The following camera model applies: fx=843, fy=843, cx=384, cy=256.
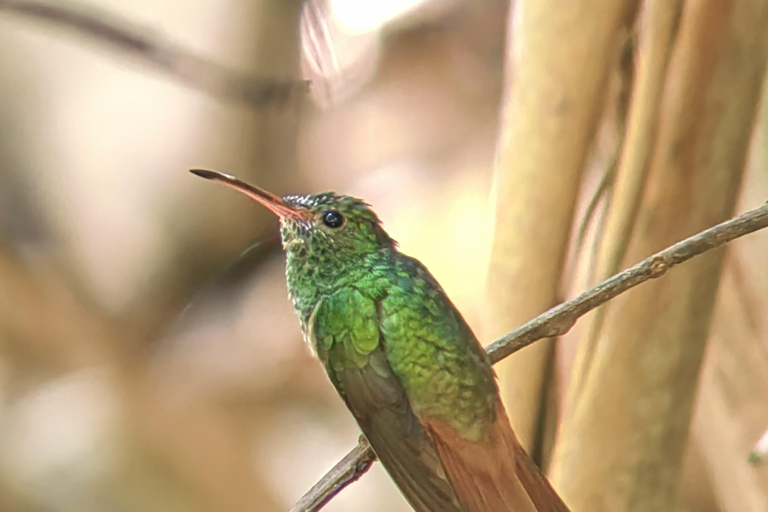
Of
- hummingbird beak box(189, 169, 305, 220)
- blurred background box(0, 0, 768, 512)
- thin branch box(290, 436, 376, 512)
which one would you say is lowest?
thin branch box(290, 436, 376, 512)

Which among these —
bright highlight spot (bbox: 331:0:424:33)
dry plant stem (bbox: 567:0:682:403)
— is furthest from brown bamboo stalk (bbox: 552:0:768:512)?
bright highlight spot (bbox: 331:0:424:33)

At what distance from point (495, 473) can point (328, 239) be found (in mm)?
273

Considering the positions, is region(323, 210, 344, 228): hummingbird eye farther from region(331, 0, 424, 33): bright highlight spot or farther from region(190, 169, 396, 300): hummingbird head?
region(331, 0, 424, 33): bright highlight spot

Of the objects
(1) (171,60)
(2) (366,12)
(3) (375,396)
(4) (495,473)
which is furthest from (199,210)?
(4) (495,473)

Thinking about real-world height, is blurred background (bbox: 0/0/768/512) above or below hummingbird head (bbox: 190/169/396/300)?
above

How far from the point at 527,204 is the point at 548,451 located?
238 mm

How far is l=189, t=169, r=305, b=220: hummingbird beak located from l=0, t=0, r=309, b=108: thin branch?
0.61 meters

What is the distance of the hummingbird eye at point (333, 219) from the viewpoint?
→ 0.79 meters

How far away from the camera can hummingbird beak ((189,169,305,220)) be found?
648mm

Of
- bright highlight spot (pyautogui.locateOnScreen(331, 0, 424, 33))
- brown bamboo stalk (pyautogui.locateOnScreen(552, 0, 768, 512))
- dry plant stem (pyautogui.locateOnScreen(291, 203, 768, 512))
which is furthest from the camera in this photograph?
bright highlight spot (pyautogui.locateOnScreen(331, 0, 424, 33))

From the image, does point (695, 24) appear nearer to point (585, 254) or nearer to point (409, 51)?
point (585, 254)

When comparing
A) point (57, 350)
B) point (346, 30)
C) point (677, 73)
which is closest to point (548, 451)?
A: point (677, 73)

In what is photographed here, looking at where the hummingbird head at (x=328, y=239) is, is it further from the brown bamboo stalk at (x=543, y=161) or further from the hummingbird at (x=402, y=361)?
the brown bamboo stalk at (x=543, y=161)

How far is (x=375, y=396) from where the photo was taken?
730mm
